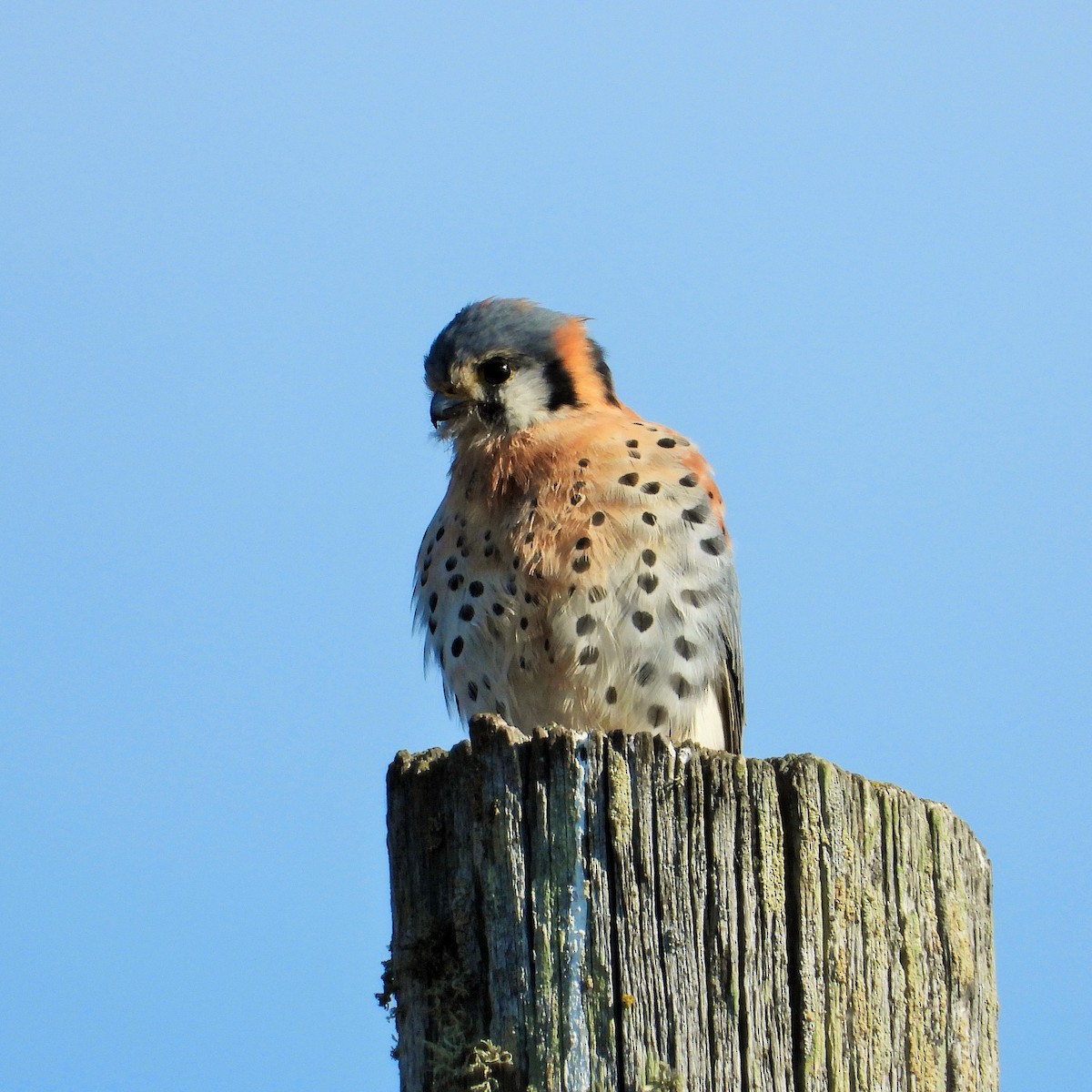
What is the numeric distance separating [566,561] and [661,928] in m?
2.33

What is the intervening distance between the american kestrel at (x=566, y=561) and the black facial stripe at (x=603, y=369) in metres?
0.18

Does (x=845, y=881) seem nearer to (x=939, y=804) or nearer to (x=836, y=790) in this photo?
(x=836, y=790)

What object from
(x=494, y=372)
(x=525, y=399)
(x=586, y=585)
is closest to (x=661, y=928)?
(x=586, y=585)

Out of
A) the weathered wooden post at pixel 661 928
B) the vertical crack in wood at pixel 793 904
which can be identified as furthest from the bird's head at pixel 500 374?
the vertical crack in wood at pixel 793 904

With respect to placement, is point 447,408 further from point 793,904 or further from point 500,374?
point 793,904

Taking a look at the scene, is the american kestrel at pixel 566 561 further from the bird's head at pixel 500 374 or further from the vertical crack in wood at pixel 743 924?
the vertical crack in wood at pixel 743 924

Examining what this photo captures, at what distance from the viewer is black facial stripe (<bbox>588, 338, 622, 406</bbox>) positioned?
19.8 ft

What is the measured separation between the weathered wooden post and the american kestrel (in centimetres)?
195

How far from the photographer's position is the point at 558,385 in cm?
586

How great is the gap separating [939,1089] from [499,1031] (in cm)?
99

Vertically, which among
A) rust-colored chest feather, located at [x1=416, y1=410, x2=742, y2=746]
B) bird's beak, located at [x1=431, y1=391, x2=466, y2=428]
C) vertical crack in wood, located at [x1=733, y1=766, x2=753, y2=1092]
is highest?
bird's beak, located at [x1=431, y1=391, x2=466, y2=428]

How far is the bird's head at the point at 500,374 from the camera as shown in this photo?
18.8 ft

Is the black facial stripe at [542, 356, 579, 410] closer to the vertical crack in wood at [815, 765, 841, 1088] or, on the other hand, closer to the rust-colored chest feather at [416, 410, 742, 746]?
the rust-colored chest feather at [416, 410, 742, 746]

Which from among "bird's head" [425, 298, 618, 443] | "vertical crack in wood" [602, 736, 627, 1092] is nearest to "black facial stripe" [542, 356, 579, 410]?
"bird's head" [425, 298, 618, 443]
